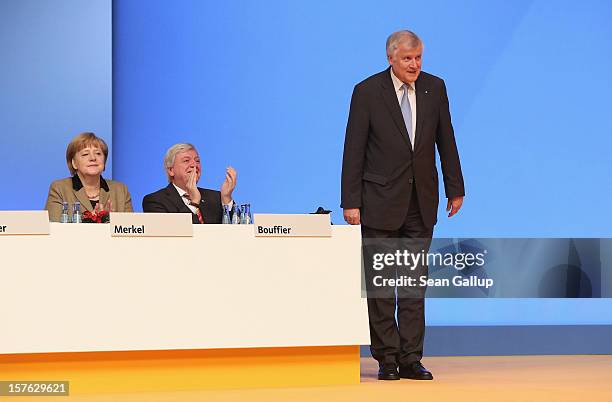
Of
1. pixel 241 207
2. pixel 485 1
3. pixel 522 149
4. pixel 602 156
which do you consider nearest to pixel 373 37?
pixel 485 1

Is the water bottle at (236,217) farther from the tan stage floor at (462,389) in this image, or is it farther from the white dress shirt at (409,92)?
the white dress shirt at (409,92)

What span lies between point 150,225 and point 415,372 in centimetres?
124

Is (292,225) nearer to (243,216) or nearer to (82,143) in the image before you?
(243,216)

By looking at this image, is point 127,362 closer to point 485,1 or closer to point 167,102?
point 167,102

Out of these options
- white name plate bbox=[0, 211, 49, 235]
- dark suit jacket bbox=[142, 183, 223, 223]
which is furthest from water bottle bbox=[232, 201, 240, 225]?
white name plate bbox=[0, 211, 49, 235]

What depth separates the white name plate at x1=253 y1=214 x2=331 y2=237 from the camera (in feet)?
12.1

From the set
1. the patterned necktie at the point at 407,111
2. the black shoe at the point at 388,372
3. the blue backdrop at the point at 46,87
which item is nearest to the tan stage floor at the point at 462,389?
the black shoe at the point at 388,372

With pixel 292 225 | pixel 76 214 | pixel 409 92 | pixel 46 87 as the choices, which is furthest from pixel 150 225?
pixel 46 87

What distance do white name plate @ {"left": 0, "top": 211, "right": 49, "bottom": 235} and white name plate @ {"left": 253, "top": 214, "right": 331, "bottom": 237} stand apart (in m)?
0.75

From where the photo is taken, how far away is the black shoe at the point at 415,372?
3990 mm

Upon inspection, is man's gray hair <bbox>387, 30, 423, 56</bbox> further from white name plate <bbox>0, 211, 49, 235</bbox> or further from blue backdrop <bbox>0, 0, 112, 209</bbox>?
blue backdrop <bbox>0, 0, 112, 209</bbox>

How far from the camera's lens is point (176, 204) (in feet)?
13.9

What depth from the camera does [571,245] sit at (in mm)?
5648

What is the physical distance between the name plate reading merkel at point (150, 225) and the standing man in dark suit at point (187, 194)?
0.58 meters
